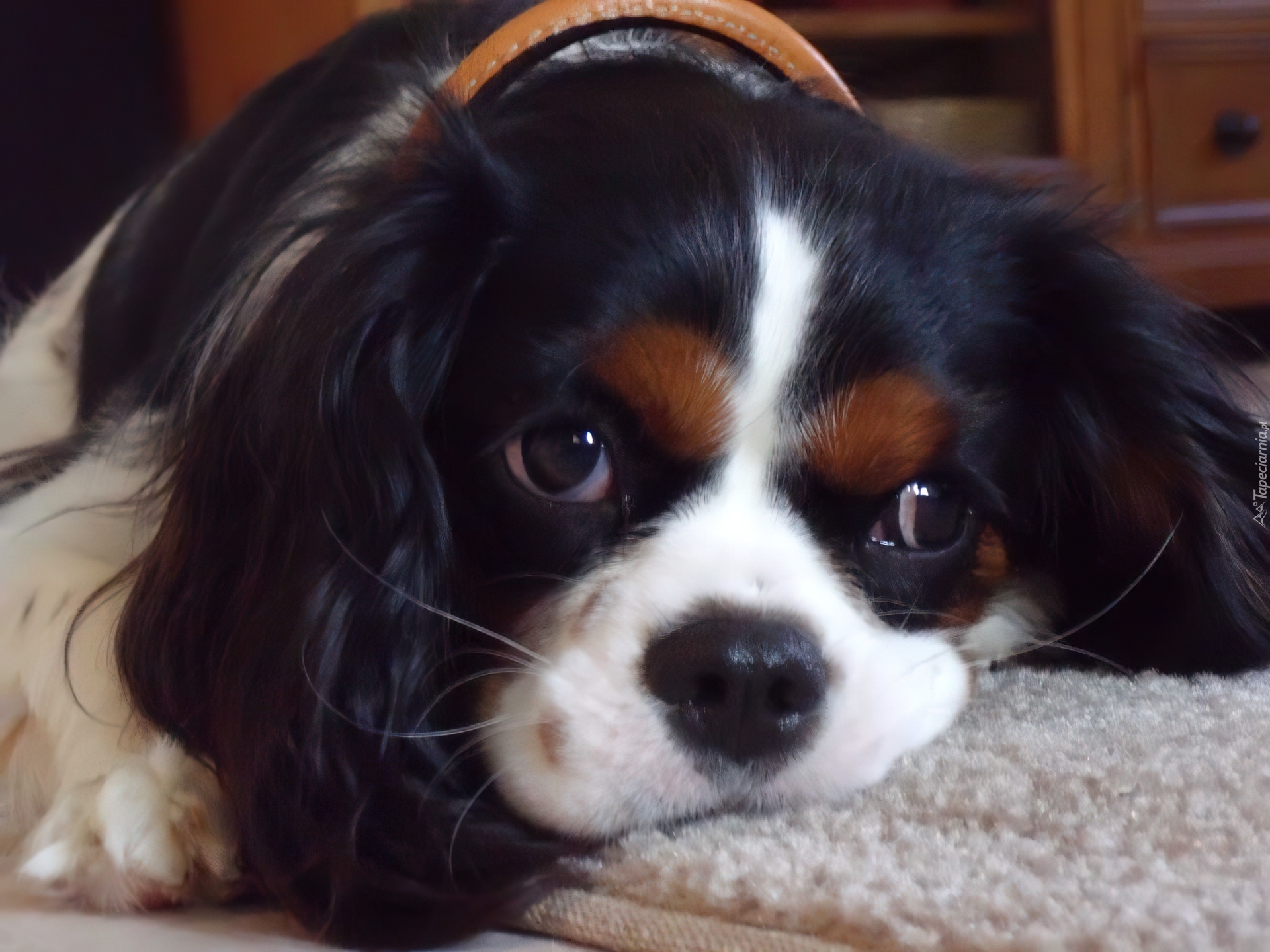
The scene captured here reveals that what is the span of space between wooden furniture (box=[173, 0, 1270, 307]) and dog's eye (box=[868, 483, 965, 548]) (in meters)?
1.96

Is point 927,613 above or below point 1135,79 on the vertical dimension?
above

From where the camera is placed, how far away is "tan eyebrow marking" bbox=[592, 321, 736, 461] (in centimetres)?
97

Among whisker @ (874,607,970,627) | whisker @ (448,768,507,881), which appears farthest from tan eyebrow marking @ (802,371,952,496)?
whisker @ (448,768,507,881)

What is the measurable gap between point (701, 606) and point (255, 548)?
0.37 metres

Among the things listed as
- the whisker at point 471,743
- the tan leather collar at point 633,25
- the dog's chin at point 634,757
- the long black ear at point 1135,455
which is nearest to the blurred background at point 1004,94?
the tan leather collar at point 633,25

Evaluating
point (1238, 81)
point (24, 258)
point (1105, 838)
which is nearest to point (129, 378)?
point (1105, 838)

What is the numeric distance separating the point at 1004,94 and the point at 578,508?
2.51 m

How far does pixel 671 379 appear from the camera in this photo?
970mm

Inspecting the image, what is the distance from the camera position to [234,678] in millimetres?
943

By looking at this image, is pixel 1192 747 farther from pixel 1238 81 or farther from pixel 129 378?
pixel 1238 81

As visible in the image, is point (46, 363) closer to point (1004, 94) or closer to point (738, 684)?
point (738, 684)

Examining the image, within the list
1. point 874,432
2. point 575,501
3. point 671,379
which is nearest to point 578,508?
point 575,501

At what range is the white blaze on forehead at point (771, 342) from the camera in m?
1.00

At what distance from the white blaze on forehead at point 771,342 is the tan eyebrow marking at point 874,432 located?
0.04 metres
